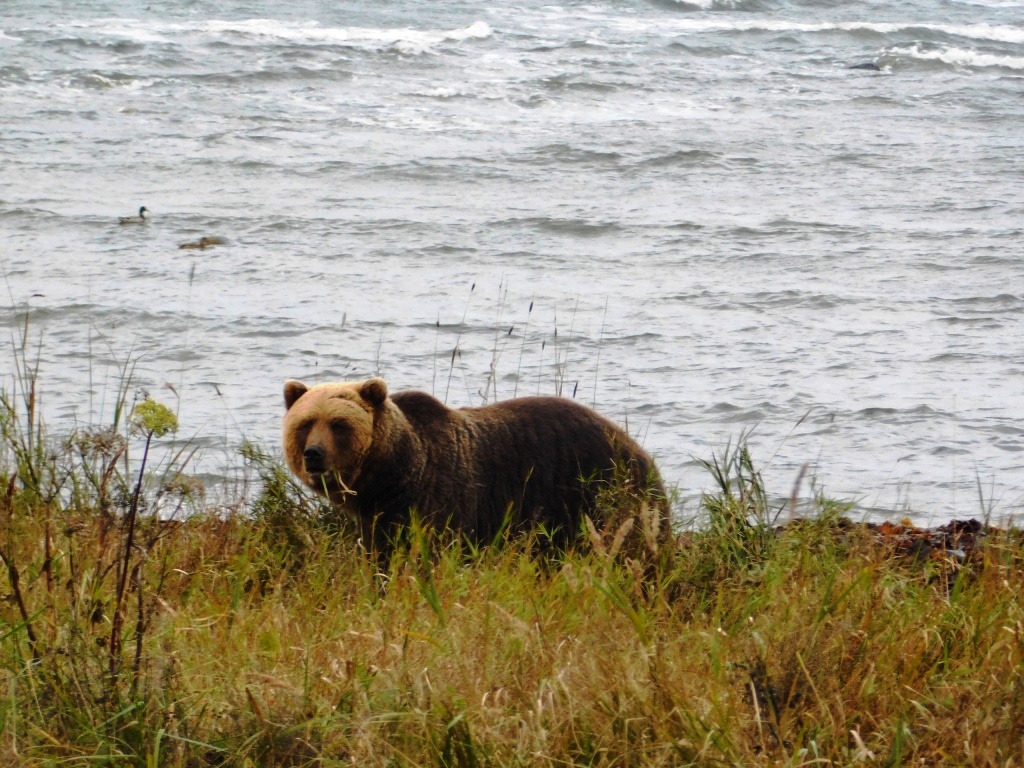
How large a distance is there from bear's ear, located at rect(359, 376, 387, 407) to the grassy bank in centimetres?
106

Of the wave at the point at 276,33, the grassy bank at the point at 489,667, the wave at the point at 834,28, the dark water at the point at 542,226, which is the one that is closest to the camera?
the grassy bank at the point at 489,667

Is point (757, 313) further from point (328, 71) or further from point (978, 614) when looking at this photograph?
point (328, 71)

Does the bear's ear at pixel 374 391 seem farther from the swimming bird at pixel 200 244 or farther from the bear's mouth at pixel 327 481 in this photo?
the swimming bird at pixel 200 244

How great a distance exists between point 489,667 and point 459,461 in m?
2.20

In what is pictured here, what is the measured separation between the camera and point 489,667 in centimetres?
339

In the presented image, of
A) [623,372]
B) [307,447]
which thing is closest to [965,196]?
[623,372]

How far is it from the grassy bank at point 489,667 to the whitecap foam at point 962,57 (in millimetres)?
22158

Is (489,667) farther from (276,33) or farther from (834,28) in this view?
(834,28)

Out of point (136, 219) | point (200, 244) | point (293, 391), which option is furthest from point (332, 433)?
point (136, 219)

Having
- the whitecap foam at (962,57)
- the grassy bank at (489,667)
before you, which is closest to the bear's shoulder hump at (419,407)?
the grassy bank at (489,667)

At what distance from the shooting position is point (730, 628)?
157 inches

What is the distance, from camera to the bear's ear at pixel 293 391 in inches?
217

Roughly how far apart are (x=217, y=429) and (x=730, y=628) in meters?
4.40

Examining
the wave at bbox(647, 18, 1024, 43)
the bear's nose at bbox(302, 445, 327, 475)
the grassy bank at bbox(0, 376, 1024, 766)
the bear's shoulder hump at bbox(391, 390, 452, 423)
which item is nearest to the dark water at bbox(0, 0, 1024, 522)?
the wave at bbox(647, 18, 1024, 43)
